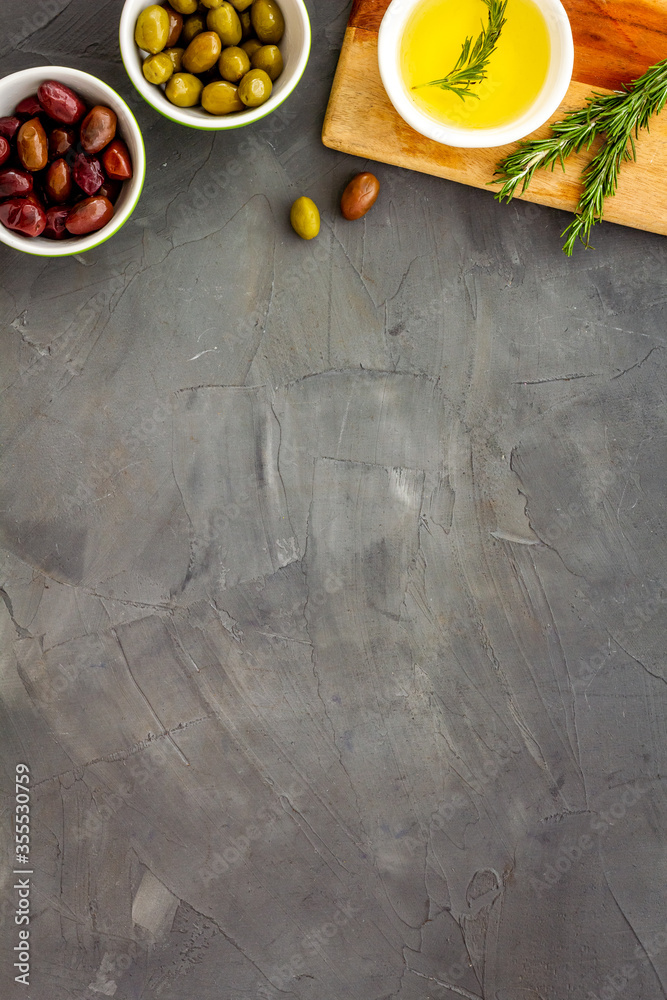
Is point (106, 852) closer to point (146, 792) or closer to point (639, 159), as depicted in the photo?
point (146, 792)

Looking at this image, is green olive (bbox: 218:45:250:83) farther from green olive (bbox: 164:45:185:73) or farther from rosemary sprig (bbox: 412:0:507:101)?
rosemary sprig (bbox: 412:0:507:101)

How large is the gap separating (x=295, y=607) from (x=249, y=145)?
0.74 metres

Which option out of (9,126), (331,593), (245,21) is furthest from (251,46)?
(331,593)

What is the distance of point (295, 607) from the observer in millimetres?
1042

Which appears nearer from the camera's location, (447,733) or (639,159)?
(639,159)

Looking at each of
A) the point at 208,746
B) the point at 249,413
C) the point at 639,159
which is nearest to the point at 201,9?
the point at 249,413

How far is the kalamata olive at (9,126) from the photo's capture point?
849 millimetres

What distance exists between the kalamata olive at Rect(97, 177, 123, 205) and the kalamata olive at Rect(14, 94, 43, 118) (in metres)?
0.12

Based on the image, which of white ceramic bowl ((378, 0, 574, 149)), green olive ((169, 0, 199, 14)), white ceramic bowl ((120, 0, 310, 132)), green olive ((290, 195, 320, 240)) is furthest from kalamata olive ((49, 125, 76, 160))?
white ceramic bowl ((378, 0, 574, 149))

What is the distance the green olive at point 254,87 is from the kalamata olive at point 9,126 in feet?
0.99

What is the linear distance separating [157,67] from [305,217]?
0.27 metres

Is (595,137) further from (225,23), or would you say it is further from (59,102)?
(59,102)

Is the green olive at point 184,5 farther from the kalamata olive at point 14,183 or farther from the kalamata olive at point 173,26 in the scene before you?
the kalamata olive at point 14,183

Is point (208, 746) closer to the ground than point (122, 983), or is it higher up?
higher up
